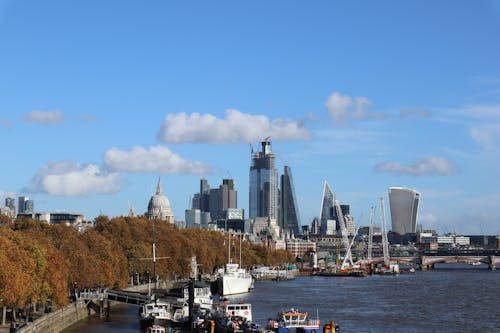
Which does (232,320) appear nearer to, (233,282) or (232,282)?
(232,282)

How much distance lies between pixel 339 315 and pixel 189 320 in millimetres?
20240

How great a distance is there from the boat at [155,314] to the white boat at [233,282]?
148 ft

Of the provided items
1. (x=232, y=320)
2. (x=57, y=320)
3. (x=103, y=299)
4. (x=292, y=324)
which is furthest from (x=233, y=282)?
(x=292, y=324)

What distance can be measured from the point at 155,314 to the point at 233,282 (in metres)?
49.8

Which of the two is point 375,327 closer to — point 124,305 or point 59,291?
point 59,291

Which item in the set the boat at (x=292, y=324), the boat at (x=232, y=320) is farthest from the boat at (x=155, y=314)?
the boat at (x=292, y=324)

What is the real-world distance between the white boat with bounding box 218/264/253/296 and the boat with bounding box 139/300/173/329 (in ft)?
148

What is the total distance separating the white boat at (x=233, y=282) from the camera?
121m

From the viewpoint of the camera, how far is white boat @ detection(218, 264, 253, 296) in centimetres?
12088

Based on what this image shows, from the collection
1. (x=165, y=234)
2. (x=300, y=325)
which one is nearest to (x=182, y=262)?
(x=165, y=234)

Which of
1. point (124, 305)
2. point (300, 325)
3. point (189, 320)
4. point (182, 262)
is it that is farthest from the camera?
point (182, 262)

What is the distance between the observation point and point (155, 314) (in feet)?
240

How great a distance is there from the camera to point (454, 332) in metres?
71.5

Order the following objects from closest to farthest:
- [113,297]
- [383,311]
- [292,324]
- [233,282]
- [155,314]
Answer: [292,324], [155,314], [113,297], [383,311], [233,282]
